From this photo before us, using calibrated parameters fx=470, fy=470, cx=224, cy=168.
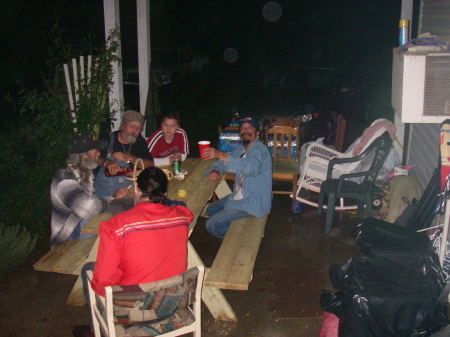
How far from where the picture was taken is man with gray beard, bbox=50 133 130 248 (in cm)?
413

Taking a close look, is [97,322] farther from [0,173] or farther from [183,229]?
[0,173]

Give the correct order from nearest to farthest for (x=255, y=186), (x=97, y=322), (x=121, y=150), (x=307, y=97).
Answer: (x=97, y=322), (x=255, y=186), (x=121, y=150), (x=307, y=97)

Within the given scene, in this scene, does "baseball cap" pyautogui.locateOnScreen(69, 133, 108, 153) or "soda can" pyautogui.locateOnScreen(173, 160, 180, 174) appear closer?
"baseball cap" pyautogui.locateOnScreen(69, 133, 108, 153)

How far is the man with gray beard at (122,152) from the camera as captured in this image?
495cm

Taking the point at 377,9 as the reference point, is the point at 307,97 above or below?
below

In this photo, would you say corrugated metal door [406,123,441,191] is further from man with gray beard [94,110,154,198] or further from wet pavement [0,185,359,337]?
man with gray beard [94,110,154,198]

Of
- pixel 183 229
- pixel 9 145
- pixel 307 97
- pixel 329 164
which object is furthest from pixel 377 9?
pixel 183 229

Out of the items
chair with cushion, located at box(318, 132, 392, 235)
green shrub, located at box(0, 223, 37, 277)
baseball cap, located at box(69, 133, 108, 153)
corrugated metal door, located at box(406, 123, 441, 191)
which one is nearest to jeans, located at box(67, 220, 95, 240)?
baseball cap, located at box(69, 133, 108, 153)

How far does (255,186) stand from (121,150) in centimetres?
165

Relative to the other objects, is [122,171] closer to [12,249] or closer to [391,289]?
[12,249]

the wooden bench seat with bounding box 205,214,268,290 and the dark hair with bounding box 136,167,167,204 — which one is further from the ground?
the dark hair with bounding box 136,167,167,204

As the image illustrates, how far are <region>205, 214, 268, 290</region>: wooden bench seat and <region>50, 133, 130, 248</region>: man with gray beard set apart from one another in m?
1.06

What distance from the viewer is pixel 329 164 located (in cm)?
646

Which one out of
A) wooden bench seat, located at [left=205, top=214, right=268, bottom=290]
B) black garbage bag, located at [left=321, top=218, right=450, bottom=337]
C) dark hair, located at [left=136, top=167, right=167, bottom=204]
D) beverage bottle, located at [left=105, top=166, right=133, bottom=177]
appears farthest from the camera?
beverage bottle, located at [left=105, top=166, right=133, bottom=177]
